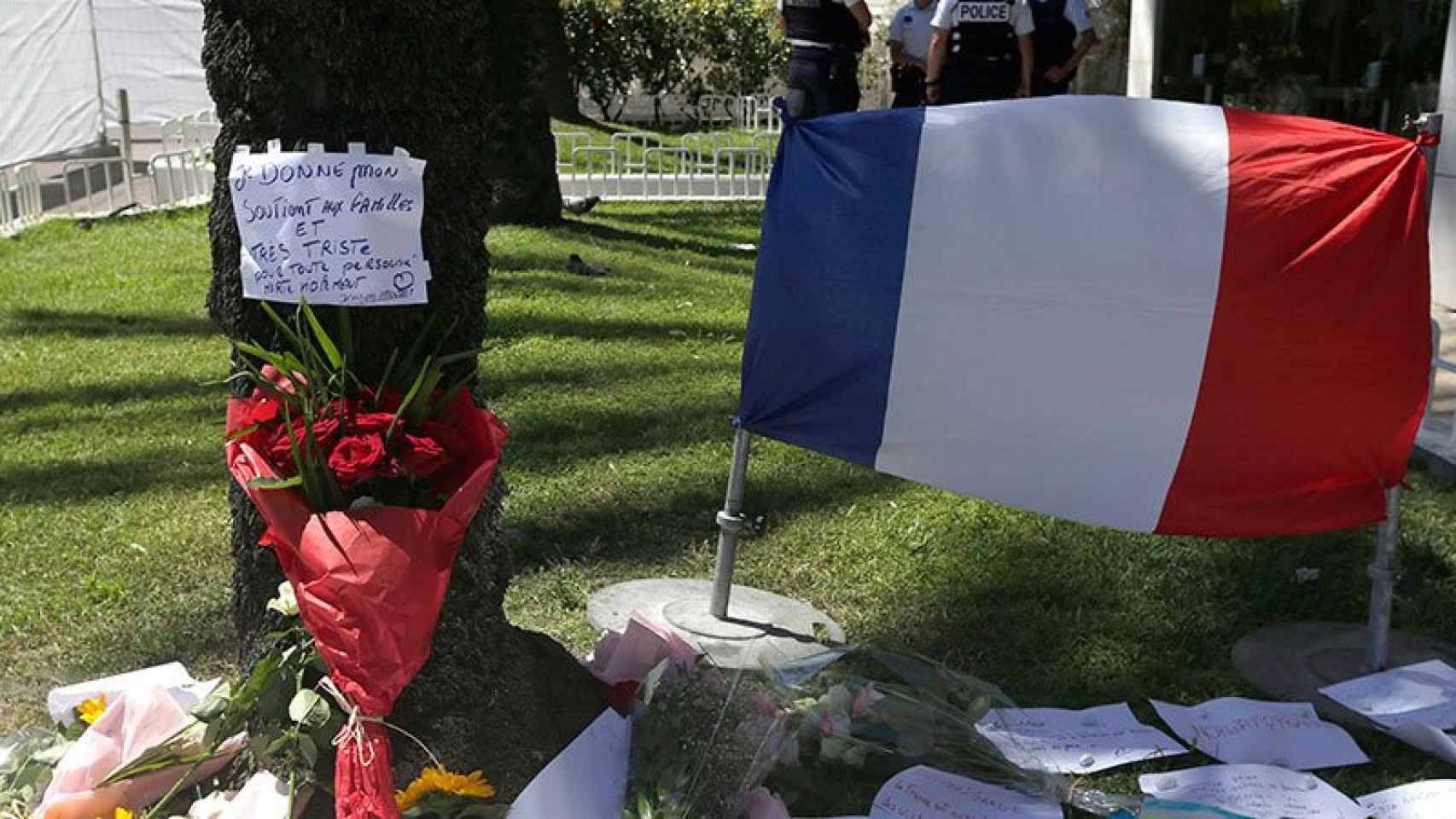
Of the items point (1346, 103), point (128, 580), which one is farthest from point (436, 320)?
point (1346, 103)

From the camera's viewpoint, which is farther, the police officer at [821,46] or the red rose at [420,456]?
the police officer at [821,46]

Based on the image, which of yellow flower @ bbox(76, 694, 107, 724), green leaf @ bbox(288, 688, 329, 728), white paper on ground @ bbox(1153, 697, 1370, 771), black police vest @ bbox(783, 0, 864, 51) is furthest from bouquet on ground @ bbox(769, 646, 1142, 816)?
black police vest @ bbox(783, 0, 864, 51)

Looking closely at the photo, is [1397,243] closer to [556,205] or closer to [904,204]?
[904,204]

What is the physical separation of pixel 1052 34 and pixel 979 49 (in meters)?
0.86

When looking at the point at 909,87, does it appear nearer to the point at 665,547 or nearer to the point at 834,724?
the point at 665,547

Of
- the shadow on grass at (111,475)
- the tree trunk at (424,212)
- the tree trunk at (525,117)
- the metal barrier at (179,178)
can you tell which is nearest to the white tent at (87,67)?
the metal barrier at (179,178)

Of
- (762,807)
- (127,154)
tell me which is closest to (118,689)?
(762,807)

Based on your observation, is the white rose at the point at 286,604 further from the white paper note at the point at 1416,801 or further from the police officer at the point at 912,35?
the police officer at the point at 912,35

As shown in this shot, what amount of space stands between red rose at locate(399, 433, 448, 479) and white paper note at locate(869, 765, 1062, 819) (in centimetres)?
125

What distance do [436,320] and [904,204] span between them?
4.43 feet

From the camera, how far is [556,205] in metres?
11.3

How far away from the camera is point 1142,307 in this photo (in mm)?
3836

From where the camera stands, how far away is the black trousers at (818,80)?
32.0 ft

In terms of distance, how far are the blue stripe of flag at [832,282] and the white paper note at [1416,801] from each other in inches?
56.9
